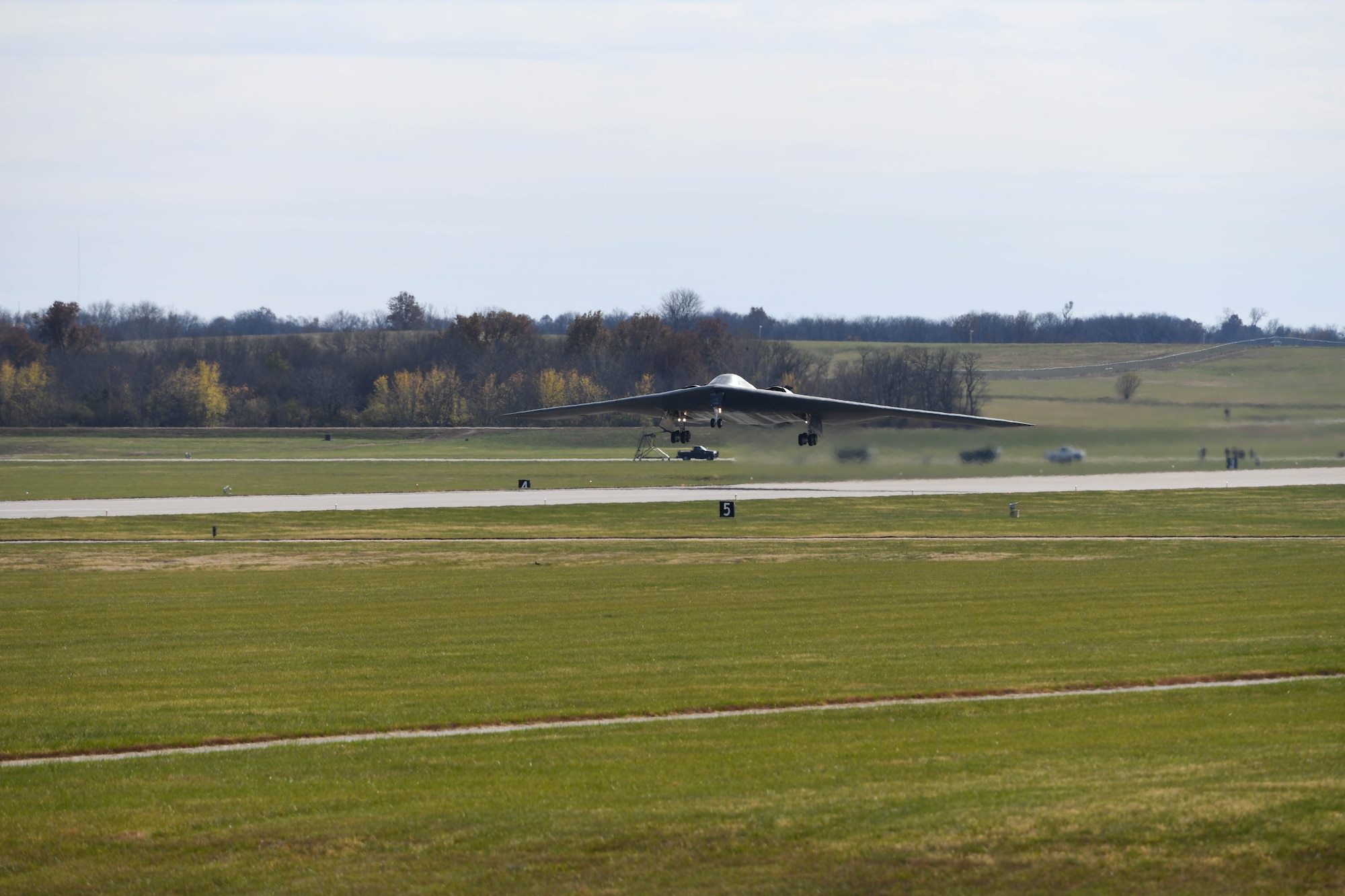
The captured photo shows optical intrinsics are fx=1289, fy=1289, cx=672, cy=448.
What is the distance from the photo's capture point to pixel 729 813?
1090cm

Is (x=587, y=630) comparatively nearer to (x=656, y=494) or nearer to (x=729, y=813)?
(x=729, y=813)

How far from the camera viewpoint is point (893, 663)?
19.1 metres

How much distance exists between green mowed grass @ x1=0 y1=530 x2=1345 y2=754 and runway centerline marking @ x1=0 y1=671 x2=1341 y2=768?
1.13 ft

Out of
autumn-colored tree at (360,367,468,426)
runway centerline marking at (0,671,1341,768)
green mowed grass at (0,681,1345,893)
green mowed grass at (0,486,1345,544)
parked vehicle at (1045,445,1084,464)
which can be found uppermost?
autumn-colored tree at (360,367,468,426)

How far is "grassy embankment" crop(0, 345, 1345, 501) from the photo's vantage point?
54.3 meters

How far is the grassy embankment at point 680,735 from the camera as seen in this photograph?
32.2 ft

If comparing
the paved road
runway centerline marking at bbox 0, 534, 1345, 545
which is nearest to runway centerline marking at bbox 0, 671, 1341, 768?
runway centerline marking at bbox 0, 534, 1345, 545

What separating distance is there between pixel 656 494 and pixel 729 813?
167ft

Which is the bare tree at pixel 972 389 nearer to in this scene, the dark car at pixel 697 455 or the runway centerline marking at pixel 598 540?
the dark car at pixel 697 455

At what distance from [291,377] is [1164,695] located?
157791mm

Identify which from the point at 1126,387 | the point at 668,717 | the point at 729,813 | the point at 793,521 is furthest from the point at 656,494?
the point at 729,813

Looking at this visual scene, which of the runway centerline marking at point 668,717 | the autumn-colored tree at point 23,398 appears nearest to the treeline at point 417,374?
the autumn-colored tree at point 23,398

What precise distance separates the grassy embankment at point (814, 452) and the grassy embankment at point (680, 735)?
72.8 ft

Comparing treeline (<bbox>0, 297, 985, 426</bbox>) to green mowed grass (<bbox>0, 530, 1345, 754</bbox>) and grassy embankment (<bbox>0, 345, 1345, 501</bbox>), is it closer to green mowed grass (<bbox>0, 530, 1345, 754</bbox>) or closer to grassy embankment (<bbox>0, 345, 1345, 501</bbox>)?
grassy embankment (<bbox>0, 345, 1345, 501</bbox>)
